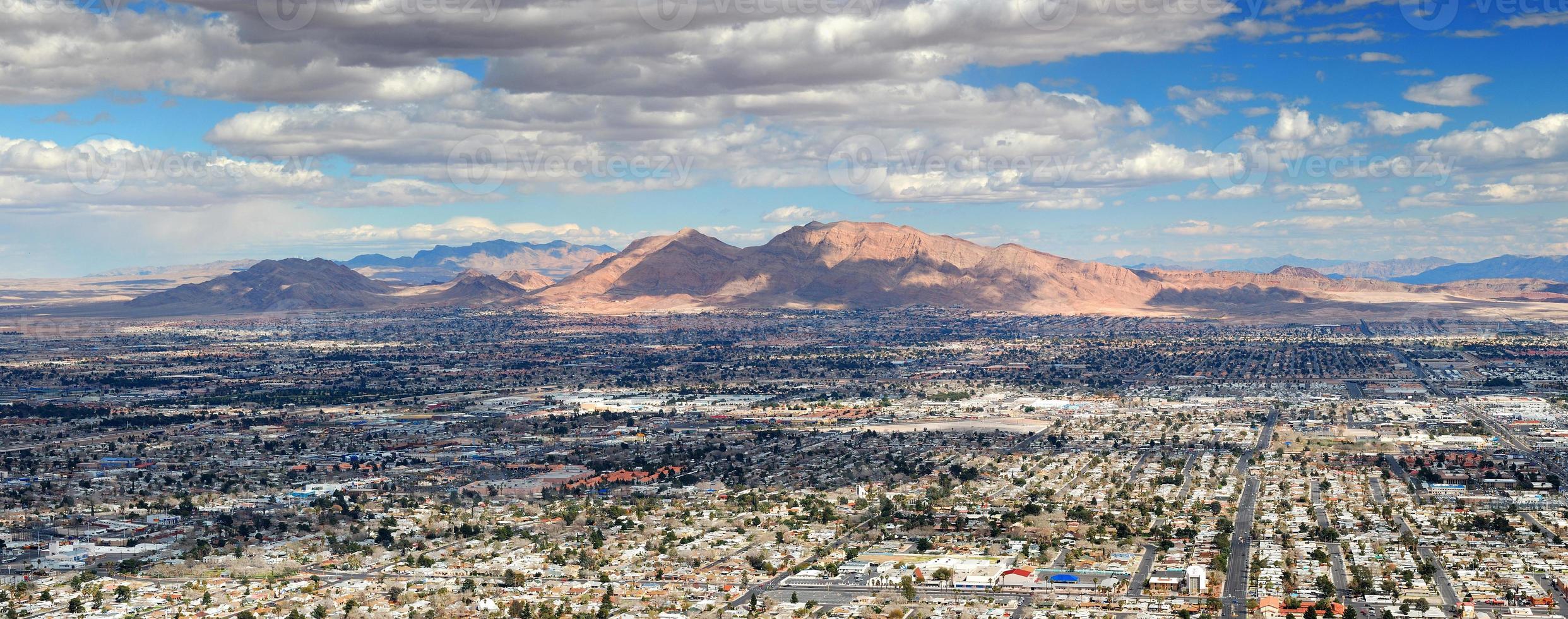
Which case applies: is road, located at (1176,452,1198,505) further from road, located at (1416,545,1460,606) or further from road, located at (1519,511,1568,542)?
road, located at (1519,511,1568,542)

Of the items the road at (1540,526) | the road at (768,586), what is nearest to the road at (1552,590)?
the road at (1540,526)

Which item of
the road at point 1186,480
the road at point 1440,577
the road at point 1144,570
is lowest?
the road at point 1440,577

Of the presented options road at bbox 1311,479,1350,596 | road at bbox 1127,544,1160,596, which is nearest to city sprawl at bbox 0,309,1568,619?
road at bbox 1127,544,1160,596

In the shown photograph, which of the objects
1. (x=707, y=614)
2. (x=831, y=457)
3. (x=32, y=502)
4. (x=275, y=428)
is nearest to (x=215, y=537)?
(x=32, y=502)

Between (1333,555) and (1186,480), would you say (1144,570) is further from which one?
(1186,480)

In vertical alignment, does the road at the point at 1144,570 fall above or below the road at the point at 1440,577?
above

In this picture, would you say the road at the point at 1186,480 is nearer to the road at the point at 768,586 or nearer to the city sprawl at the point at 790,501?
the city sprawl at the point at 790,501

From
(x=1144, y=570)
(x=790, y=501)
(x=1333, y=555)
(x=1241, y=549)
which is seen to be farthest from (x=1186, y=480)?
(x=1144, y=570)

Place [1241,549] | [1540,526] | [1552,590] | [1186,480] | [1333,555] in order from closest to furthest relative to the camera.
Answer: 1. [1552,590]
2. [1333,555]
3. [1241,549]
4. [1540,526]
5. [1186,480]
